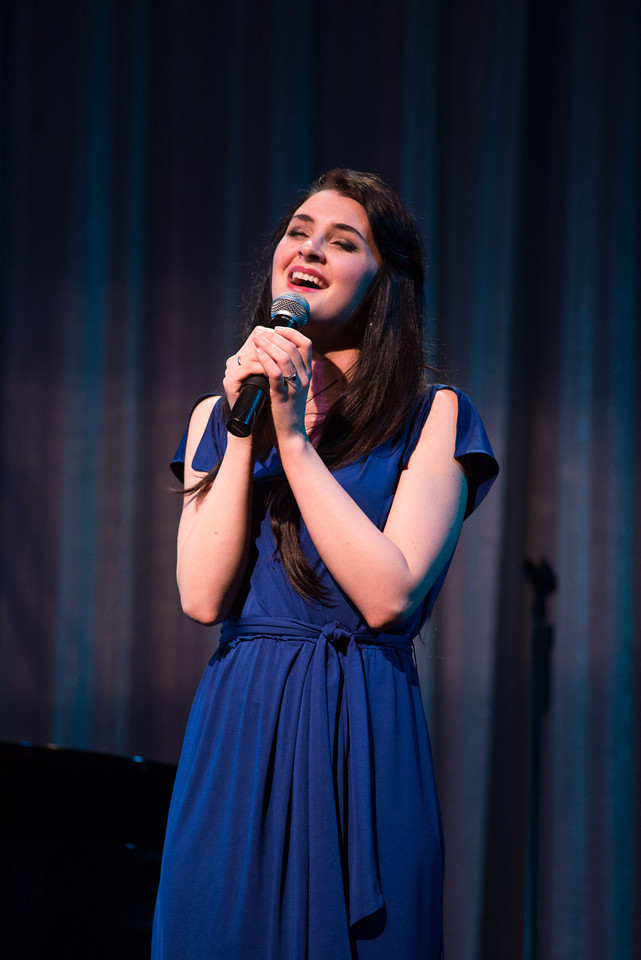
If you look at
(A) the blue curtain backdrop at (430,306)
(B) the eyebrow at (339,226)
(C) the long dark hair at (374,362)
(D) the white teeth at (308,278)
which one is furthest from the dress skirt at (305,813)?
(A) the blue curtain backdrop at (430,306)

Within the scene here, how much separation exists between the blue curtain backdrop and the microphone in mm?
1643

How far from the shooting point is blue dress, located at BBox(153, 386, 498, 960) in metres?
1.07

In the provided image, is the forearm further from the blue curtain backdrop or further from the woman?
the blue curtain backdrop

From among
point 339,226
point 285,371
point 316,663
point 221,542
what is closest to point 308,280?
point 339,226

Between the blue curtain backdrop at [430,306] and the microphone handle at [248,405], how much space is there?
5.70 ft

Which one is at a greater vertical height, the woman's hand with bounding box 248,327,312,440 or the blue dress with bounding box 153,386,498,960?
the woman's hand with bounding box 248,327,312,440

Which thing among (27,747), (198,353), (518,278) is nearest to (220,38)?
(198,353)

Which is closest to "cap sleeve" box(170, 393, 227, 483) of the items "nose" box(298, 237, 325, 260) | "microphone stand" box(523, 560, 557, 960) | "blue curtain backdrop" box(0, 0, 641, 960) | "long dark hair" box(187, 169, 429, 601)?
"long dark hair" box(187, 169, 429, 601)

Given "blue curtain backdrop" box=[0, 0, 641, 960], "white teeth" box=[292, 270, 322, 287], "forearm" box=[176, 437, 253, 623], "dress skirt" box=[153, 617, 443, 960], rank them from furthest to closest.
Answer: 1. "blue curtain backdrop" box=[0, 0, 641, 960]
2. "white teeth" box=[292, 270, 322, 287]
3. "forearm" box=[176, 437, 253, 623]
4. "dress skirt" box=[153, 617, 443, 960]

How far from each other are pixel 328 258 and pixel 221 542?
1.44 feet

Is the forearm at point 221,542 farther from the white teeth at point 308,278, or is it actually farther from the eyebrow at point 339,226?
the eyebrow at point 339,226

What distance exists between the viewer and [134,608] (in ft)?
9.31

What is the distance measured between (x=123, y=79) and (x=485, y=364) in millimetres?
1401

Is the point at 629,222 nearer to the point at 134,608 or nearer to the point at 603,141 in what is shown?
the point at 603,141
